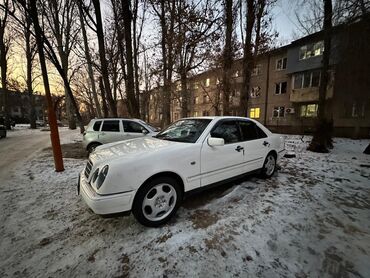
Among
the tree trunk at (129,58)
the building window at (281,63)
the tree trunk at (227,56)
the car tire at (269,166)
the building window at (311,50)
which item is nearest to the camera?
the car tire at (269,166)

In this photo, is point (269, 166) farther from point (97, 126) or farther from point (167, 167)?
point (97, 126)

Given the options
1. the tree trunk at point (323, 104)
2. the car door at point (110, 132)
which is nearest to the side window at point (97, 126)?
the car door at point (110, 132)

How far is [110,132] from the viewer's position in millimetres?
7320

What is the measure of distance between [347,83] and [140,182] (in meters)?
18.2

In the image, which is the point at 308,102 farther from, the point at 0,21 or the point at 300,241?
the point at 0,21

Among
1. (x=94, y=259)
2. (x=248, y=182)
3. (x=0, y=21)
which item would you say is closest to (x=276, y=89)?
(x=248, y=182)

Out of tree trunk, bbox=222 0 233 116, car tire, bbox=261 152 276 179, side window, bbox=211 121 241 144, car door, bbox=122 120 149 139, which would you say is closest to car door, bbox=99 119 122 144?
car door, bbox=122 120 149 139

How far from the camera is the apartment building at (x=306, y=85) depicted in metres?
10.4

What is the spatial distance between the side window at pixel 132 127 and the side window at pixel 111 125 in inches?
12.1

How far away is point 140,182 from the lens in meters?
2.43

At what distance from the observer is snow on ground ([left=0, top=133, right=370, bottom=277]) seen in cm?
203

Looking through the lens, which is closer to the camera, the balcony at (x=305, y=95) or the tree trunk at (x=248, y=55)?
the tree trunk at (x=248, y=55)

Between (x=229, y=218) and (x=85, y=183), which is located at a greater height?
(x=85, y=183)

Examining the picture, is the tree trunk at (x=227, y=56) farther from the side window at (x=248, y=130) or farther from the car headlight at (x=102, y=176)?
the car headlight at (x=102, y=176)
